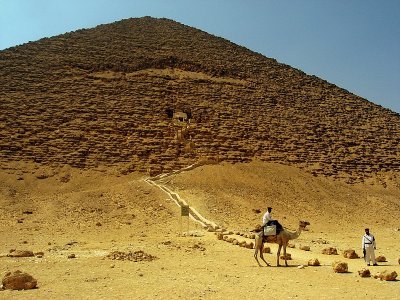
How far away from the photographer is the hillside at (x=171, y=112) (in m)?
26.4

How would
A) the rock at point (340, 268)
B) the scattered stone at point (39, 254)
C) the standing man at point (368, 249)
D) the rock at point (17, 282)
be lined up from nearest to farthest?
the rock at point (17, 282) → the rock at point (340, 268) → the standing man at point (368, 249) → the scattered stone at point (39, 254)

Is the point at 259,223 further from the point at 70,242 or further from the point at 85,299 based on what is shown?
the point at 85,299

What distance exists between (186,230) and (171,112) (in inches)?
652

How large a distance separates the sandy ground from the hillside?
194 centimetres

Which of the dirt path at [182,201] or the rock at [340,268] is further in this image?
the dirt path at [182,201]

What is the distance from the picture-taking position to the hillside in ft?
86.7

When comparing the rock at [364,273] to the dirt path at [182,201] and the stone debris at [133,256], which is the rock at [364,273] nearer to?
the stone debris at [133,256]

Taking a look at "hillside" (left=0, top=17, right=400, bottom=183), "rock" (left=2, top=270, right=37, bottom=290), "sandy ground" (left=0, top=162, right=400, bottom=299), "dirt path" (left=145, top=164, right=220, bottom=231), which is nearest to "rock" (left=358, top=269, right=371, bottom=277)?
"sandy ground" (left=0, top=162, right=400, bottom=299)

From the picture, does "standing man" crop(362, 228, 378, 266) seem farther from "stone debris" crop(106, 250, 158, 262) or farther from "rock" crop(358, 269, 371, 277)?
"stone debris" crop(106, 250, 158, 262)

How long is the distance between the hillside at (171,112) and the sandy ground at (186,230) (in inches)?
76.2

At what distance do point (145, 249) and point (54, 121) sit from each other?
61.5ft

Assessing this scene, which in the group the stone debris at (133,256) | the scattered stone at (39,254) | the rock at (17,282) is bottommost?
the scattered stone at (39,254)

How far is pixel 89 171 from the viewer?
24141mm

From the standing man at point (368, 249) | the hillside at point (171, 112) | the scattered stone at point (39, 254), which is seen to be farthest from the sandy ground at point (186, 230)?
the hillside at point (171, 112)
